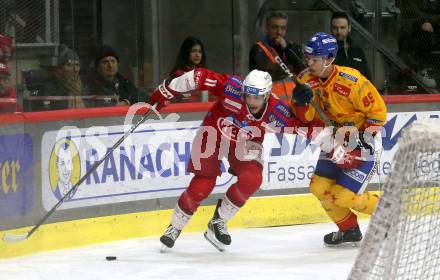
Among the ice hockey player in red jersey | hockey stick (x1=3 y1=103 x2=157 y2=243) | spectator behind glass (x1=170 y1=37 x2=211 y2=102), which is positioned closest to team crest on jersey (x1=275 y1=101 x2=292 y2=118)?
the ice hockey player in red jersey

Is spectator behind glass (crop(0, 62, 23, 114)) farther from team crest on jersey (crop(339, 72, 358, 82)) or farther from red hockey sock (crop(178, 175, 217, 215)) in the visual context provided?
team crest on jersey (crop(339, 72, 358, 82))

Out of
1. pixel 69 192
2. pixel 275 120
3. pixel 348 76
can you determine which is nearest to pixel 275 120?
pixel 275 120

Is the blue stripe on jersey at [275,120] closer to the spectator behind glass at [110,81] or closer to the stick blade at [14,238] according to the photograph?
the spectator behind glass at [110,81]

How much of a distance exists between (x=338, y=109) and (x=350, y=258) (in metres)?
0.85

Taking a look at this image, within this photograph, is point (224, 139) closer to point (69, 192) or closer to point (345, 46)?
point (69, 192)

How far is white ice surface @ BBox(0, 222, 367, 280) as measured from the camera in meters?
5.60

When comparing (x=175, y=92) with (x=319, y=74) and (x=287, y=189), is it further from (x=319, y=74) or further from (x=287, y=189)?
(x=287, y=189)

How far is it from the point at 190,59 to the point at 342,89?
1540 mm

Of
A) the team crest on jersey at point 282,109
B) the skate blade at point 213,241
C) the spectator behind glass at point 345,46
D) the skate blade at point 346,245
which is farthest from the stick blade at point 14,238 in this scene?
the spectator behind glass at point 345,46

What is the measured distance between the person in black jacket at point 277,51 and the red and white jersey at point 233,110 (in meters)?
1.23

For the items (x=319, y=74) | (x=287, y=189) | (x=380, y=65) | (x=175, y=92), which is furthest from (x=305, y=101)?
(x=380, y=65)

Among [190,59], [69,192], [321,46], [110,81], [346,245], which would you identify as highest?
[321,46]

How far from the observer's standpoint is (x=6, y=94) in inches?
245

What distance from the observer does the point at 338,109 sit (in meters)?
6.12
